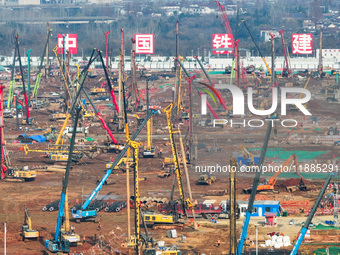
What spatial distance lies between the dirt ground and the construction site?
0.33ft

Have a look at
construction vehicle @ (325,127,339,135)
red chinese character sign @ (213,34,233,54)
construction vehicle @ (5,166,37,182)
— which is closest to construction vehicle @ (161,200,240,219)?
construction vehicle @ (5,166,37,182)

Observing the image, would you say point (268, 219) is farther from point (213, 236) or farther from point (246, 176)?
point (246, 176)

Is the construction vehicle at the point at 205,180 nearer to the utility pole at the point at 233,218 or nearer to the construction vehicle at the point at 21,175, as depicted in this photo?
the construction vehicle at the point at 21,175

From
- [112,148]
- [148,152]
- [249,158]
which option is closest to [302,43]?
[112,148]

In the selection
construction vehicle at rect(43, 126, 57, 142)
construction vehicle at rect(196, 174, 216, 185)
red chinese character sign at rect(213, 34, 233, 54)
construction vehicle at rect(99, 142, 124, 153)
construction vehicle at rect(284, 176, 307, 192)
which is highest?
construction vehicle at rect(284, 176, 307, 192)

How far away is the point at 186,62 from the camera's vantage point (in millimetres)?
153375

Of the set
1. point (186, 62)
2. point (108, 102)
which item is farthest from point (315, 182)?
point (186, 62)

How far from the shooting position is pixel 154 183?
197 ft

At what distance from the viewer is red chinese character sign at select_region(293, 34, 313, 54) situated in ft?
458

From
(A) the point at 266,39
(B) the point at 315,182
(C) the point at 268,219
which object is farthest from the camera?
(A) the point at 266,39

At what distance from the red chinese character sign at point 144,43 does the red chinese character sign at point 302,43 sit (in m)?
21.4

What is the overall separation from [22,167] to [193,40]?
136 m

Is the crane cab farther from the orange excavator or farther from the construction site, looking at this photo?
the orange excavator

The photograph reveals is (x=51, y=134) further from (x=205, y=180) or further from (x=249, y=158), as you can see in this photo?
(x=249, y=158)
